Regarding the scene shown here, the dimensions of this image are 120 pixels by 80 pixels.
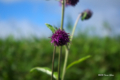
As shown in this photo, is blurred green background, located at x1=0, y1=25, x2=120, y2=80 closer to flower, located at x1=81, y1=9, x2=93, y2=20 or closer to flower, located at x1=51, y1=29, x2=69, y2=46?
flower, located at x1=81, y1=9, x2=93, y2=20

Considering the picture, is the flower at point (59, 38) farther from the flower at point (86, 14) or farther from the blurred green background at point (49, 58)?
the blurred green background at point (49, 58)

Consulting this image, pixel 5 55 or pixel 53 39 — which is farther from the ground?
pixel 53 39

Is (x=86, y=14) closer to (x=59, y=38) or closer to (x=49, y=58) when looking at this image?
(x=59, y=38)

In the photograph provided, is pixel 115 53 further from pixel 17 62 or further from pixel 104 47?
pixel 17 62

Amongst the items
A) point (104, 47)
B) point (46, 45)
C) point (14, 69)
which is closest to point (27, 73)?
point (14, 69)

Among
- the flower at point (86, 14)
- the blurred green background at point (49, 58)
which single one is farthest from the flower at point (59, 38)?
the blurred green background at point (49, 58)

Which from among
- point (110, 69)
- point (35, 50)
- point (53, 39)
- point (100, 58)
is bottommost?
point (110, 69)

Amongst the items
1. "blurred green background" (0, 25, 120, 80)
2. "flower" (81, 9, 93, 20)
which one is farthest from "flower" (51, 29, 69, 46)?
"blurred green background" (0, 25, 120, 80)
